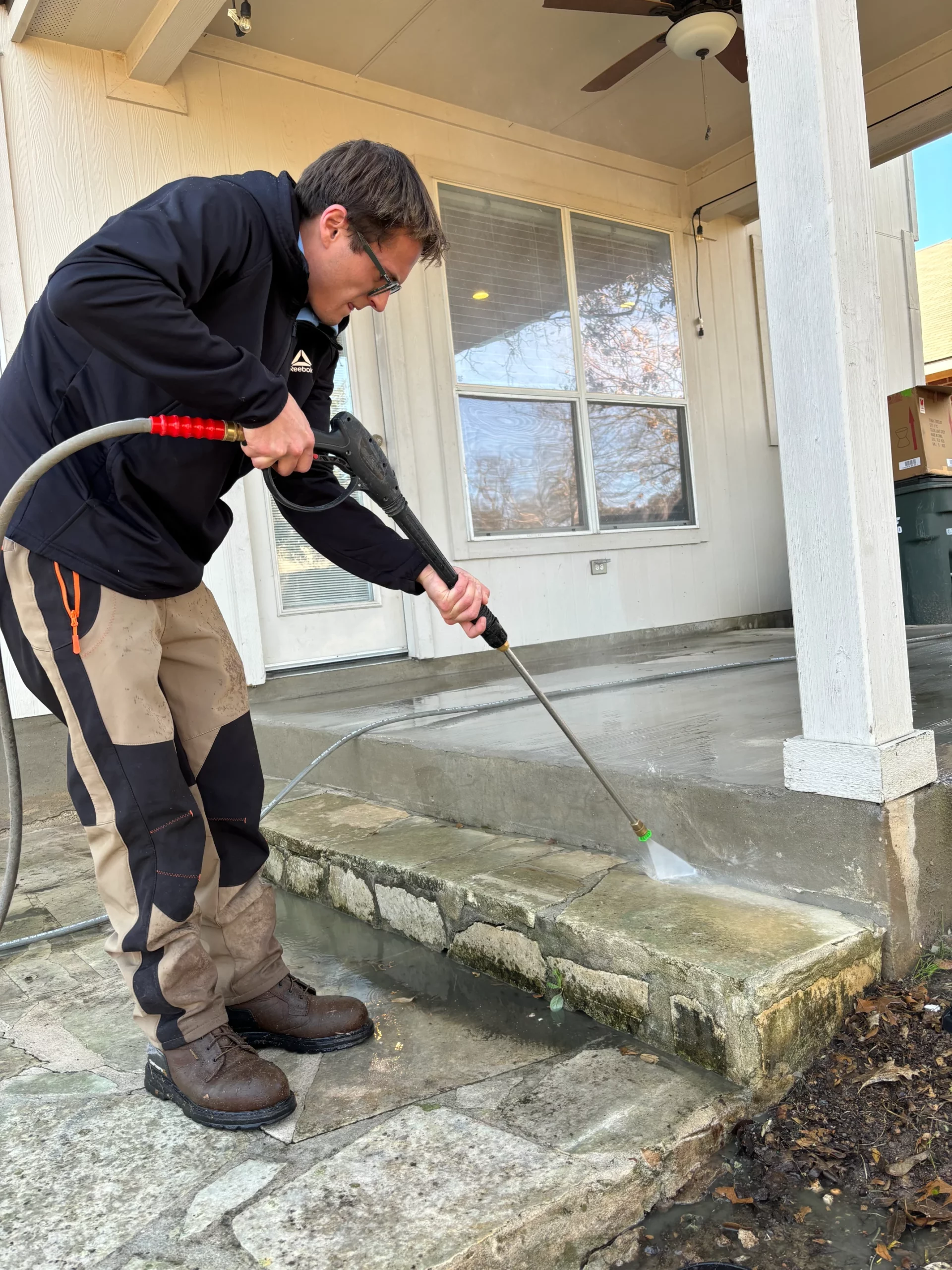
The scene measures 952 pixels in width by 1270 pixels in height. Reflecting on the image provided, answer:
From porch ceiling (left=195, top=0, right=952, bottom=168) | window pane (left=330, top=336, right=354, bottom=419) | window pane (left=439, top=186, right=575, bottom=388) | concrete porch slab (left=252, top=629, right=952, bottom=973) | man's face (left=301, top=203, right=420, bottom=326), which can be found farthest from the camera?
window pane (left=439, top=186, right=575, bottom=388)

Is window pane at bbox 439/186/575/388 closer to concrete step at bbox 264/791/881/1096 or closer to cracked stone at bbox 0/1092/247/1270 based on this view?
concrete step at bbox 264/791/881/1096

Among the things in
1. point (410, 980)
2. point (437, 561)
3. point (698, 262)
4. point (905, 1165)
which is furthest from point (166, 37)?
point (905, 1165)

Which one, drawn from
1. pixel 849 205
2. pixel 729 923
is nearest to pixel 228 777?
pixel 729 923

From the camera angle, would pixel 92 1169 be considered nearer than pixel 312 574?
Yes

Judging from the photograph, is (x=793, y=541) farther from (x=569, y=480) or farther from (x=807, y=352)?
(x=569, y=480)

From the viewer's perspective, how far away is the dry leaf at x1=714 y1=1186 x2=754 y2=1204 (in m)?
1.34

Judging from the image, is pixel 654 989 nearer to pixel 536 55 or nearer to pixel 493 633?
pixel 493 633

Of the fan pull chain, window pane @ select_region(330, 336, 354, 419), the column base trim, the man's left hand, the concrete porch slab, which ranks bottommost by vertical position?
the concrete porch slab

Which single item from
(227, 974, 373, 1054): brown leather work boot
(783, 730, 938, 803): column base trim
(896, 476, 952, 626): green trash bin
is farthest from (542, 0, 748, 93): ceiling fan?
(227, 974, 373, 1054): brown leather work boot

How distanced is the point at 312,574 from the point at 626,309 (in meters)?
2.78

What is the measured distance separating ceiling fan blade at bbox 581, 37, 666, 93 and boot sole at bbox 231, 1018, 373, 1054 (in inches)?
174

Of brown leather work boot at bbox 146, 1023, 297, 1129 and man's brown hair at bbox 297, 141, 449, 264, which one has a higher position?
man's brown hair at bbox 297, 141, 449, 264

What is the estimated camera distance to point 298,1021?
174 centimetres

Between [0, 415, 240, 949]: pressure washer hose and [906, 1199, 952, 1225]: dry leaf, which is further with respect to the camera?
[0, 415, 240, 949]: pressure washer hose
